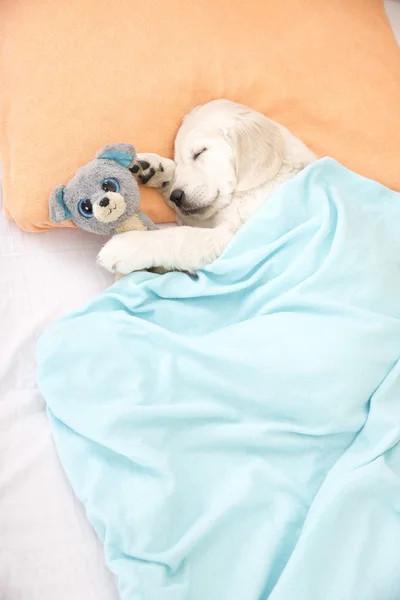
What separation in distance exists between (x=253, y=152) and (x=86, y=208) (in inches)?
17.4

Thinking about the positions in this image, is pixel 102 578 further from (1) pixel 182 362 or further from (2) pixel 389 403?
(2) pixel 389 403

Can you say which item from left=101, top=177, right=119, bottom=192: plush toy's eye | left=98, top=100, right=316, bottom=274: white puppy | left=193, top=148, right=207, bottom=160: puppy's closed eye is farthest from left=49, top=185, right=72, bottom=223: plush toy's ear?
left=193, top=148, right=207, bottom=160: puppy's closed eye

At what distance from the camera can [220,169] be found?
1.41 metres

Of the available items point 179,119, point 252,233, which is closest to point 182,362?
point 252,233

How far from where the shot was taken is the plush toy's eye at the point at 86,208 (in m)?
1.23

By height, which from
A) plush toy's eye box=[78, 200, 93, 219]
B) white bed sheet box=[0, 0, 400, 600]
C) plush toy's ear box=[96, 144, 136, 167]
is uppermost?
plush toy's ear box=[96, 144, 136, 167]

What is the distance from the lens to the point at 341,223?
1216 millimetres

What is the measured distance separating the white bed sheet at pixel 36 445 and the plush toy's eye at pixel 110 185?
22cm

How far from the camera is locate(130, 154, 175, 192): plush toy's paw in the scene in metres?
1.38

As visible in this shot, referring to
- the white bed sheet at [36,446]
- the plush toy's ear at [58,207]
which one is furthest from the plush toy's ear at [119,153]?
the white bed sheet at [36,446]

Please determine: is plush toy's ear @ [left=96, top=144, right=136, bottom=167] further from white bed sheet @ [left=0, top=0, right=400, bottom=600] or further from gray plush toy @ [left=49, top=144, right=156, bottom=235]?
white bed sheet @ [left=0, top=0, right=400, bottom=600]

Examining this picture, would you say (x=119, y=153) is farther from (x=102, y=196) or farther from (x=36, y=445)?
(x=36, y=445)

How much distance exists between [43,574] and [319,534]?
1.48 ft

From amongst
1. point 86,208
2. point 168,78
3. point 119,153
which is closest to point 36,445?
point 86,208
